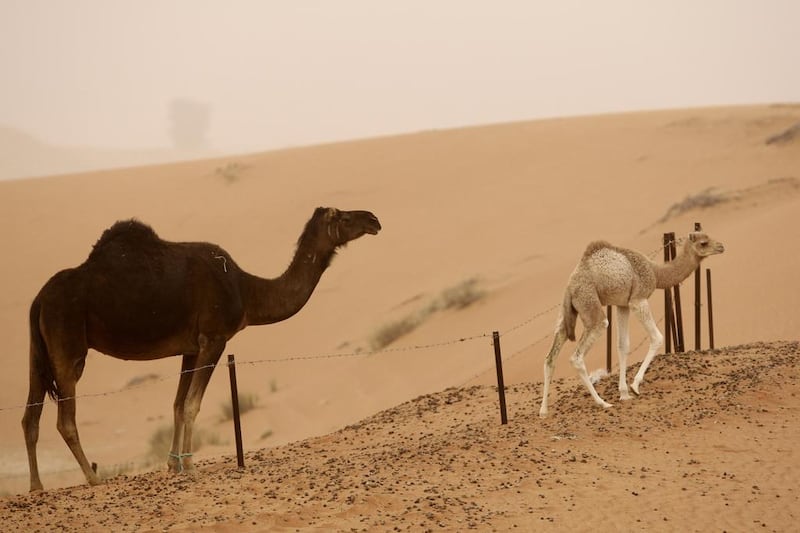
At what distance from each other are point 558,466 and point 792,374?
4439mm

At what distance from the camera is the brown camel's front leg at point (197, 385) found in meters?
11.2

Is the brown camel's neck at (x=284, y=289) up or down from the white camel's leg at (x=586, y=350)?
up

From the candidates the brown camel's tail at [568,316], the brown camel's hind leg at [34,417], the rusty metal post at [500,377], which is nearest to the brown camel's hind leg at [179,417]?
the brown camel's hind leg at [34,417]

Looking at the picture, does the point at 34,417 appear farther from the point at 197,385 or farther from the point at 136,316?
the point at 197,385

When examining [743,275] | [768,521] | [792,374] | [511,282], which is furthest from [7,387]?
[768,521]

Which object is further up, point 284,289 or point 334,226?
point 334,226

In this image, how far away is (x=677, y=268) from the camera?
519 inches

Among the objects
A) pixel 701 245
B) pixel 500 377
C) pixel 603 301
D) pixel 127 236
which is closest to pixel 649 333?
pixel 603 301

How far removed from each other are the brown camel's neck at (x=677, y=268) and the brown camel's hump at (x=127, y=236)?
620 centimetres

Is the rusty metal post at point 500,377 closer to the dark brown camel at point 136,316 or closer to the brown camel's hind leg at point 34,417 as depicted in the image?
the dark brown camel at point 136,316

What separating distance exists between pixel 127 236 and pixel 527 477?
505 centimetres

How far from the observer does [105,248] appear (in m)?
11.2

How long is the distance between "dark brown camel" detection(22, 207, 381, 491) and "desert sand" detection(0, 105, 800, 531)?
904 mm

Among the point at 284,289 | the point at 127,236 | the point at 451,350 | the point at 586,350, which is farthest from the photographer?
the point at 451,350
